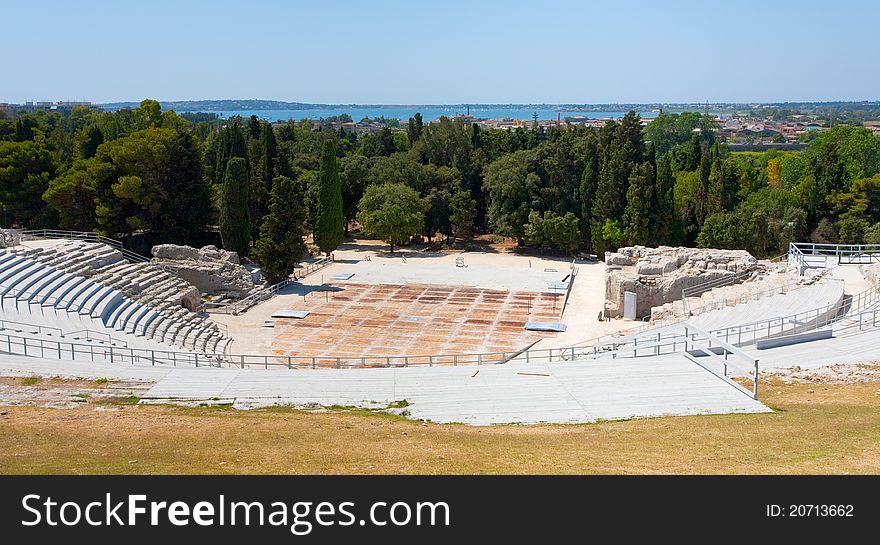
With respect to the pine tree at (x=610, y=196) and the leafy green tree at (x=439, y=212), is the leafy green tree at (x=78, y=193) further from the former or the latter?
the pine tree at (x=610, y=196)

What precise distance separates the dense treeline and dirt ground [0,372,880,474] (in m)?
25.6

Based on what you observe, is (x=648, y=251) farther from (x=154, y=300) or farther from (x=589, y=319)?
(x=154, y=300)

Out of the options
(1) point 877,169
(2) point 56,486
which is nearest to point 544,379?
(2) point 56,486

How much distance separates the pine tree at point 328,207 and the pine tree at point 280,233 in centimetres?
739

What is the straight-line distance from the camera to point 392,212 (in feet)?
178

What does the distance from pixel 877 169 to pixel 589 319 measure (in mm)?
40470

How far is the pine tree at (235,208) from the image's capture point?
45.3 meters

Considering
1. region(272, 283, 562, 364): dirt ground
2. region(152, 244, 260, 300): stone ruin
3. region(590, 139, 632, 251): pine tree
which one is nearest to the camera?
region(272, 283, 562, 364): dirt ground

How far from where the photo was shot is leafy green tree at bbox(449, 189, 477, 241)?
192 ft

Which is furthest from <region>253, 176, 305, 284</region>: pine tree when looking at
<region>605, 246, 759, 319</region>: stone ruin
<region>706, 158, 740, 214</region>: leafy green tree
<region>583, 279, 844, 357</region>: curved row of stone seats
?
<region>706, 158, 740, 214</region>: leafy green tree

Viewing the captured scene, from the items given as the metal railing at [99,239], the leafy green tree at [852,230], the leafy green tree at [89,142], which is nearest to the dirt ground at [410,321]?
the metal railing at [99,239]

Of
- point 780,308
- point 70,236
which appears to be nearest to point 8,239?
point 70,236

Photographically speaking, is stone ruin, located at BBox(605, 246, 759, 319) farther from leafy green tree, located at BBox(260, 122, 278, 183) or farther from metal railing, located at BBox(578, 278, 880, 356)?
leafy green tree, located at BBox(260, 122, 278, 183)

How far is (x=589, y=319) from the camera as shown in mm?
36031
